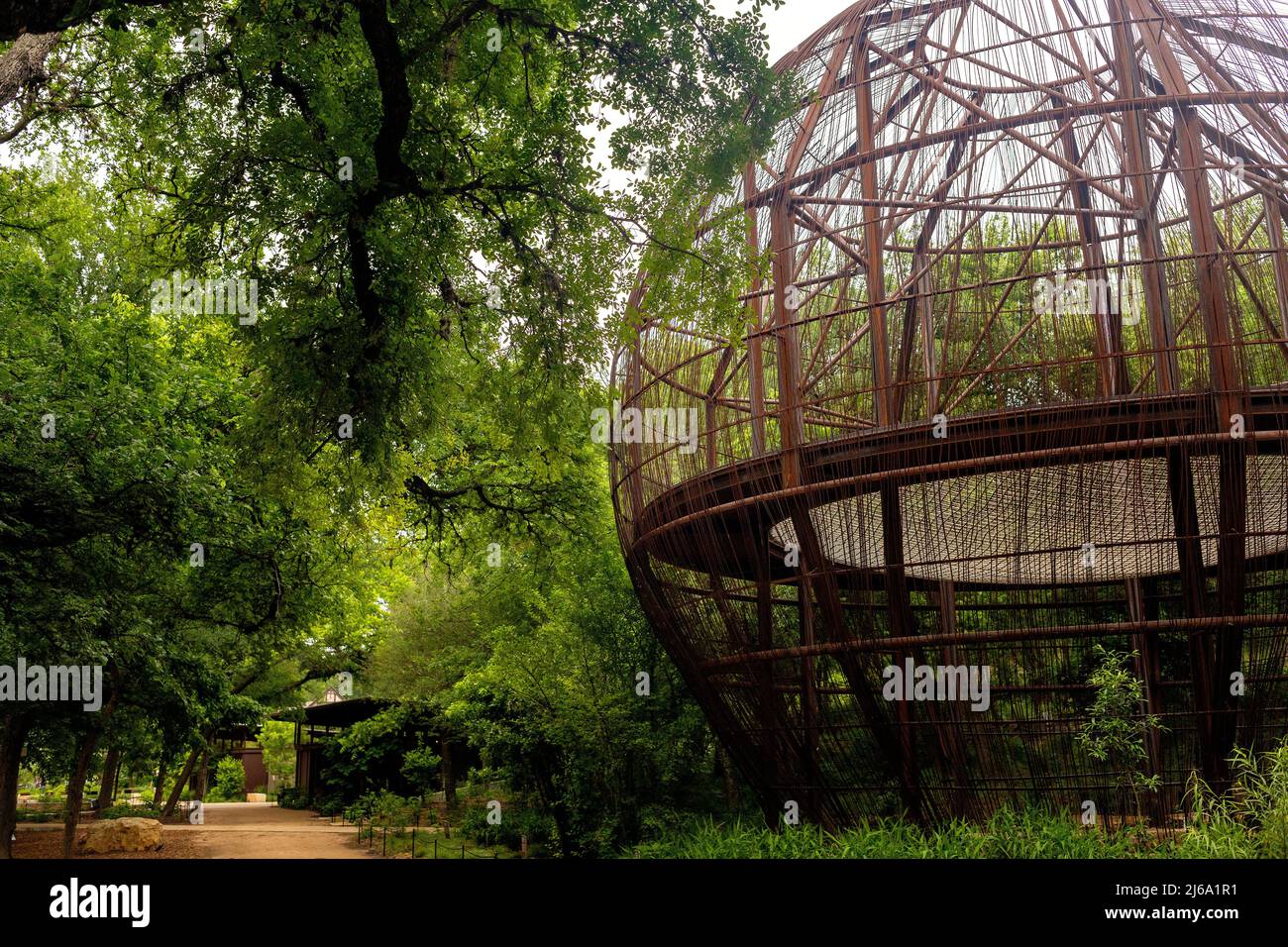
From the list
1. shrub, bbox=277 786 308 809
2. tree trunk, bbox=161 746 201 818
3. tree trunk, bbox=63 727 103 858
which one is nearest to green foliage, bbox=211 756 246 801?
shrub, bbox=277 786 308 809

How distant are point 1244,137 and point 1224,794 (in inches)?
229

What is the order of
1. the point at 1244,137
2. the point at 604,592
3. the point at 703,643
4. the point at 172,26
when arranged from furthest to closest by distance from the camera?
the point at 604,592 < the point at 703,643 < the point at 1244,137 < the point at 172,26

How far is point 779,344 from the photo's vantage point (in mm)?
9930

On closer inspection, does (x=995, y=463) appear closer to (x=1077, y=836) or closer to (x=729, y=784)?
(x=1077, y=836)

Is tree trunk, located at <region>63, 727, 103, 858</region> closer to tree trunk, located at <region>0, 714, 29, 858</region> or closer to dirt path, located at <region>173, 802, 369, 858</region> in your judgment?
tree trunk, located at <region>0, 714, 29, 858</region>

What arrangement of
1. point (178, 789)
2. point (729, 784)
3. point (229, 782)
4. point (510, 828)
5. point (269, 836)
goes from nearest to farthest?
1. point (729, 784)
2. point (510, 828)
3. point (269, 836)
4. point (178, 789)
5. point (229, 782)

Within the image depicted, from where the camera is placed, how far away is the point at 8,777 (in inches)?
649

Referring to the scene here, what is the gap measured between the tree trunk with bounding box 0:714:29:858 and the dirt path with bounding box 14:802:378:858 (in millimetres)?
2729

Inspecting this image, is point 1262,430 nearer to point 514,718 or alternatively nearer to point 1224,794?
point 1224,794

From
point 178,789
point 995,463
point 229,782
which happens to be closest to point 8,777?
point 178,789

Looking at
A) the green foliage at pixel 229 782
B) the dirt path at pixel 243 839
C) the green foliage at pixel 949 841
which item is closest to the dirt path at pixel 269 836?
the dirt path at pixel 243 839

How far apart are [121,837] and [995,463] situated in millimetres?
19335

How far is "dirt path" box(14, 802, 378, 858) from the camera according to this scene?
66.3ft
